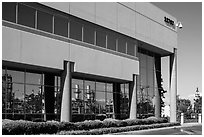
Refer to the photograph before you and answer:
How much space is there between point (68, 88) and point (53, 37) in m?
3.47

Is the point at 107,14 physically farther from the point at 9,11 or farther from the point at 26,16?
the point at 9,11

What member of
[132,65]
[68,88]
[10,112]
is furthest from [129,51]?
[10,112]

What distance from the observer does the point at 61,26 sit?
2497 cm

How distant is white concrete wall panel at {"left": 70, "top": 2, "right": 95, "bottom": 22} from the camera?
83.9ft

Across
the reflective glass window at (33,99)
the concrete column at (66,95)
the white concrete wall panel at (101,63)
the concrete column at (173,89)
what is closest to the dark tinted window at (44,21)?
the white concrete wall panel at (101,63)

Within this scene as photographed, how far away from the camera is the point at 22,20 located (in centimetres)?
2205

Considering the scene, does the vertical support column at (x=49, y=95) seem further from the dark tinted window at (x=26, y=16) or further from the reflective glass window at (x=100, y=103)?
the reflective glass window at (x=100, y=103)

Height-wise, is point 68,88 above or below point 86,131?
above

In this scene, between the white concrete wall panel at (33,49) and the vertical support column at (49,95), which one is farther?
the vertical support column at (49,95)

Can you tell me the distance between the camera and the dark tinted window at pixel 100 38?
92.8 ft

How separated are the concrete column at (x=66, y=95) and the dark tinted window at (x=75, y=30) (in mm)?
2263

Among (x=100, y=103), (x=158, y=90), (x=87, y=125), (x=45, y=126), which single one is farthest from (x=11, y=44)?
(x=158, y=90)

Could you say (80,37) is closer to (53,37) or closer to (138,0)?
(53,37)

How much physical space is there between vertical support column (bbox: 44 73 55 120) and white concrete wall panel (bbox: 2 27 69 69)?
185cm
